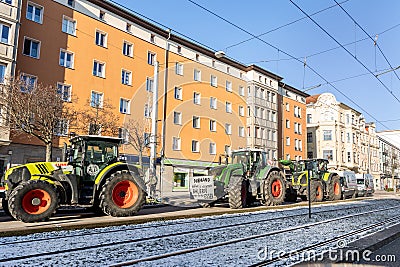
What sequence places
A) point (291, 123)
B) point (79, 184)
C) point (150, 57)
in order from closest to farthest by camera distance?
1. point (79, 184)
2. point (150, 57)
3. point (291, 123)

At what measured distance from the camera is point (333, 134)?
188 feet

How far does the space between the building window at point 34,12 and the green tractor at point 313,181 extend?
1972 centimetres

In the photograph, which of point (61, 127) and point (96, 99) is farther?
point (96, 99)

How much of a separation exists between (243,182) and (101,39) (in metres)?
19.8

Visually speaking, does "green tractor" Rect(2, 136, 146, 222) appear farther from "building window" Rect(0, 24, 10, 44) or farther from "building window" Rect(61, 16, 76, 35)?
"building window" Rect(61, 16, 76, 35)

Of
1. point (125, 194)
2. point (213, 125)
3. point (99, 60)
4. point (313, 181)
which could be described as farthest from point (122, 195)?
point (99, 60)

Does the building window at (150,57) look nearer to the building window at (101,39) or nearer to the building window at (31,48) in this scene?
the building window at (101,39)

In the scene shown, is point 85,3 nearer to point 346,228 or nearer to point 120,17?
point 120,17

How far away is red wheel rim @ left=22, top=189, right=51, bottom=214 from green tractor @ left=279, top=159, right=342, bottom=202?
46.9 ft

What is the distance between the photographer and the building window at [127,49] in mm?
29131

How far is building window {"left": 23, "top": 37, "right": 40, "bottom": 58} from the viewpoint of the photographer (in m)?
22.8

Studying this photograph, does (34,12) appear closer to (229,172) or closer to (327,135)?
(229,172)

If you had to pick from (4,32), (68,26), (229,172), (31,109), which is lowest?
(229,172)

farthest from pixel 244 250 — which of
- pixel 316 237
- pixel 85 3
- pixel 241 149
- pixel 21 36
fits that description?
pixel 85 3
